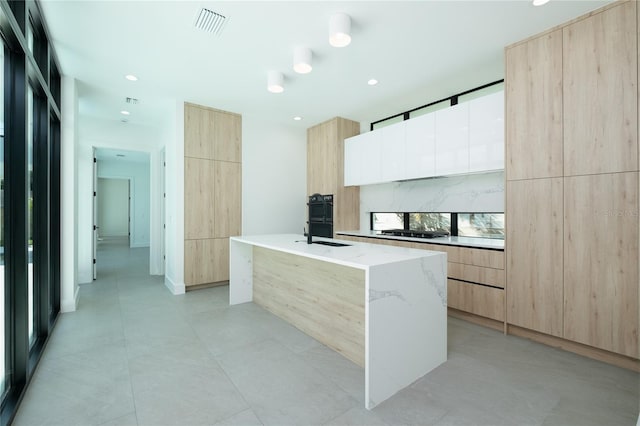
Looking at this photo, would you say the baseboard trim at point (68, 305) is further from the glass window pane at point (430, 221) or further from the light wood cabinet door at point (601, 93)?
the light wood cabinet door at point (601, 93)

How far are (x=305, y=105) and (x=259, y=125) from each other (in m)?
1.10

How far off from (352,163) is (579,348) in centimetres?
360

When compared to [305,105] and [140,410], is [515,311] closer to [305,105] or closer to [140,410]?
[140,410]

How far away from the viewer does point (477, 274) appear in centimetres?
311

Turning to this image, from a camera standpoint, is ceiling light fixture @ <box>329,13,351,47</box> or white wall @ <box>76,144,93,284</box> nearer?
ceiling light fixture @ <box>329,13,351,47</box>

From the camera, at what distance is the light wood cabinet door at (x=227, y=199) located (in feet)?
15.3

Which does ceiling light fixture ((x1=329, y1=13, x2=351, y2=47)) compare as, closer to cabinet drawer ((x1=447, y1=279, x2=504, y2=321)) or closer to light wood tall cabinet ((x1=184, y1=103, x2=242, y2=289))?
cabinet drawer ((x1=447, y1=279, x2=504, y2=321))

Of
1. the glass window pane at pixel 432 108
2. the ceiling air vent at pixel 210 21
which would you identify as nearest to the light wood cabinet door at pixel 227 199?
the ceiling air vent at pixel 210 21

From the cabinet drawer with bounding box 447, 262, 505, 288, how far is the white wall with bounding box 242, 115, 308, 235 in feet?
10.2

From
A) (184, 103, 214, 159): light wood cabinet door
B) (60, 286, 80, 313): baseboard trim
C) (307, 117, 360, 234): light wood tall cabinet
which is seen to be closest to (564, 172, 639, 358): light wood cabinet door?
(307, 117, 360, 234): light wood tall cabinet

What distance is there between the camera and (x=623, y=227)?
Answer: 7.30ft

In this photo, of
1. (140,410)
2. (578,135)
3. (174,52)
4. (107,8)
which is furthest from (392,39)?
(140,410)

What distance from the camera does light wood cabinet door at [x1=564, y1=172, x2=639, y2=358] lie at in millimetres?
2193

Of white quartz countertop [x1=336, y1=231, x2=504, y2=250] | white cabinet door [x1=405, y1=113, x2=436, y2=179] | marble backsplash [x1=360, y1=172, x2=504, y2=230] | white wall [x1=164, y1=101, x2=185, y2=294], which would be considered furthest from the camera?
white wall [x1=164, y1=101, x2=185, y2=294]
